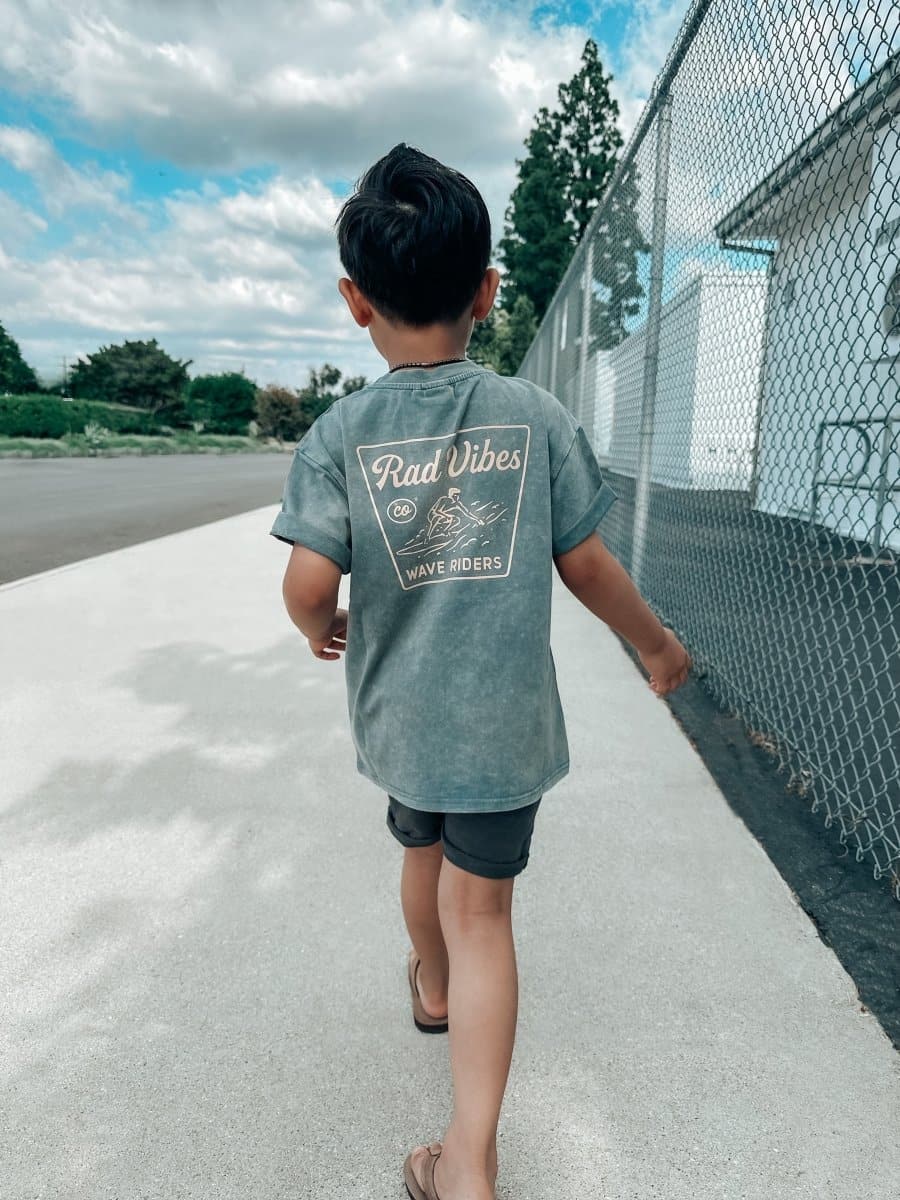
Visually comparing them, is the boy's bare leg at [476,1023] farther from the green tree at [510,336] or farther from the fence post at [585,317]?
the green tree at [510,336]

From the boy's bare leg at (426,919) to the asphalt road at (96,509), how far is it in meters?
5.52

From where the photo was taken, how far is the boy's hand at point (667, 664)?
53.7 inches

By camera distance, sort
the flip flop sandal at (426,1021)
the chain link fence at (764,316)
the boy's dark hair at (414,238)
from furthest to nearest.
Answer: the chain link fence at (764,316) → the flip flop sandal at (426,1021) → the boy's dark hair at (414,238)

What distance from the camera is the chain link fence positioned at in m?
2.47

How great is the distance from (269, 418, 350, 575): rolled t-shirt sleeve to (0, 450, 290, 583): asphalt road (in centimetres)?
565

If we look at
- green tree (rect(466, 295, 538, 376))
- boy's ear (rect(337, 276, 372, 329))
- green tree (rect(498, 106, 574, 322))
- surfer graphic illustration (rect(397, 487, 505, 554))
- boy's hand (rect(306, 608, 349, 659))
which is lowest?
boy's hand (rect(306, 608, 349, 659))

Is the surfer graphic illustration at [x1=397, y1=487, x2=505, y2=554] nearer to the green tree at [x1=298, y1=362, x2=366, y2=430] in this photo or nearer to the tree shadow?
the tree shadow

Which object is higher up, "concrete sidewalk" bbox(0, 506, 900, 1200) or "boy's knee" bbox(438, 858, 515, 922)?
"boy's knee" bbox(438, 858, 515, 922)

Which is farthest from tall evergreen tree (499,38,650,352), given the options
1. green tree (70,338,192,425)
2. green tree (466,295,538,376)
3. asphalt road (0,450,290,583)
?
green tree (70,338,192,425)

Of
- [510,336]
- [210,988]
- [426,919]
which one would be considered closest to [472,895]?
[426,919]

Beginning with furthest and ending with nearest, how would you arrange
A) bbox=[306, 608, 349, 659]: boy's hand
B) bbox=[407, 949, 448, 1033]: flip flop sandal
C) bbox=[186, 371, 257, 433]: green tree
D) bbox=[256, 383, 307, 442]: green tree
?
1. bbox=[186, 371, 257, 433]: green tree
2. bbox=[256, 383, 307, 442]: green tree
3. bbox=[407, 949, 448, 1033]: flip flop sandal
4. bbox=[306, 608, 349, 659]: boy's hand

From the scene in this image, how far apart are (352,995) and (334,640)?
0.79 m

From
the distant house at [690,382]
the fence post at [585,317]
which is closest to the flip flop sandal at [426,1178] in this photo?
the distant house at [690,382]

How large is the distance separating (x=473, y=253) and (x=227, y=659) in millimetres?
3105
